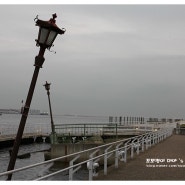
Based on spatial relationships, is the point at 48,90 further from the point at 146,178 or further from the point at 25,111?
the point at 25,111

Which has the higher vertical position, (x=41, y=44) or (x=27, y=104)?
(x=41, y=44)

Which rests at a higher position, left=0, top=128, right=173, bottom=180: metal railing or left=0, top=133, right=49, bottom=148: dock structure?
left=0, top=128, right=173, bottom=180: metal railing

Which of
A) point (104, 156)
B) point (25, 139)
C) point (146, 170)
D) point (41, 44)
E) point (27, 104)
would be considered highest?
point (41, 44)

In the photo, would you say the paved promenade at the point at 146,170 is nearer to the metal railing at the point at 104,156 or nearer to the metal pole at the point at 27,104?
the metal railing at the point at 104,156

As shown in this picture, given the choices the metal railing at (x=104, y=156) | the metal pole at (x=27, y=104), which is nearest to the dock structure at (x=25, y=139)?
the metal railing at (x=104, y=156)

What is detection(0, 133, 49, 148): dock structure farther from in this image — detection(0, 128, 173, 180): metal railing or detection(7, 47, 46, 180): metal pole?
detection(7, 47, 46, 180): metal pole

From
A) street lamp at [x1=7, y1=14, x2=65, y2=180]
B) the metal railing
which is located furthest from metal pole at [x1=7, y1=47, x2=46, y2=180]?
the metal railing

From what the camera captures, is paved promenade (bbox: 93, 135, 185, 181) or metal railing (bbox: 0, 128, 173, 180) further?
paved promenade (bbox: 93, 135, 185, 181)

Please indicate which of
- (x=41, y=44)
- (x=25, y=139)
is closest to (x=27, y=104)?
(x=41, y=44)

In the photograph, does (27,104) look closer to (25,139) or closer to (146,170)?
(146,170)

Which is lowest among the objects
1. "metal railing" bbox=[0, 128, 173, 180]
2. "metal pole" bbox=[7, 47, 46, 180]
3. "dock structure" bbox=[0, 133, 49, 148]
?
"dock structure" bbox=[0, 133, 49, 148]

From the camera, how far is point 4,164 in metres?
29.6

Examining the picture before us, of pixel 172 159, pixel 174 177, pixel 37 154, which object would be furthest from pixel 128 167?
pixel 37 154

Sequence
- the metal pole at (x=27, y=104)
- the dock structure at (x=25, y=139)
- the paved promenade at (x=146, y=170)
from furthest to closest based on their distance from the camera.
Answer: the dock structure at (x=25, y=139)
the paved promenade at (x=146, y=170)
the metal pole at (x=27, y=104)
